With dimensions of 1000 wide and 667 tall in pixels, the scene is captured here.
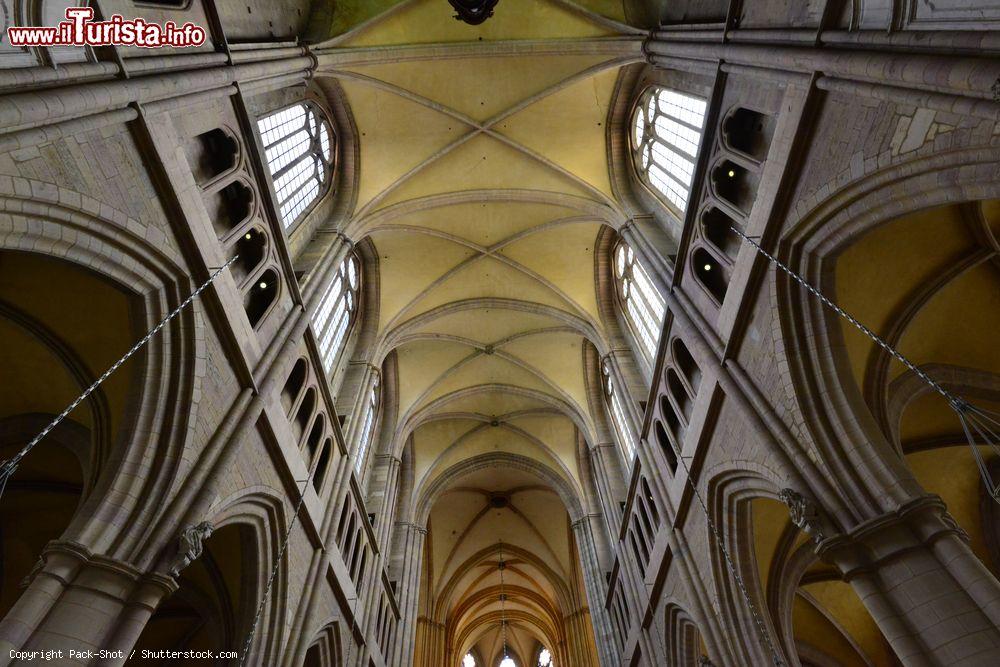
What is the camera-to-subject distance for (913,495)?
20.5 feet

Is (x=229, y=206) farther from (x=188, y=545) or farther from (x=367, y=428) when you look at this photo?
(x=367, y=428)

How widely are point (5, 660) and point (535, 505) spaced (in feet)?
86.4

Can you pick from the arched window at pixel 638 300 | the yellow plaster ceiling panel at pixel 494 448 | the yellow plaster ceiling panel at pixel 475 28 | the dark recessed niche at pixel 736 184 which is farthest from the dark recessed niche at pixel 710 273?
the yellow plaster ceiling panel at pixel 494 448

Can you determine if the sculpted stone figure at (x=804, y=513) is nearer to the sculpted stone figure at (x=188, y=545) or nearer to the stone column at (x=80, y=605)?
the sculpted stone figure at (x=188, y=545)

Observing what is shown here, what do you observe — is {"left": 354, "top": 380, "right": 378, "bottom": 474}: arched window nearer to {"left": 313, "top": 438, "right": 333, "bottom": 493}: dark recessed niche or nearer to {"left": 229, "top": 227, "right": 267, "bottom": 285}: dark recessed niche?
{"left": 313, "top": 438, "right": 333, "bottom": 493}: dark recessed niche

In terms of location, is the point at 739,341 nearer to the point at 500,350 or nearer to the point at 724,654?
the point at 724,654

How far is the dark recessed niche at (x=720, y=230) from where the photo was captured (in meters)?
10.3

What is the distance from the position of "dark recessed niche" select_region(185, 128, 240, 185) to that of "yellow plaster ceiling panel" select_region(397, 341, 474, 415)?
12640mm

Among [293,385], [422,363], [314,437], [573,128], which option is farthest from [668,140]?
[422,363]

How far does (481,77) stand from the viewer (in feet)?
51.5

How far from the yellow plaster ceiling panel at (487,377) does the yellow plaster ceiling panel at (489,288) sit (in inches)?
122

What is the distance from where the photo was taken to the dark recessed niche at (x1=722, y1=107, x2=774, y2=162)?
9.35 metres

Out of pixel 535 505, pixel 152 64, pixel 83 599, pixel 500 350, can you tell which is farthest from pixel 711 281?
pixel 535 505

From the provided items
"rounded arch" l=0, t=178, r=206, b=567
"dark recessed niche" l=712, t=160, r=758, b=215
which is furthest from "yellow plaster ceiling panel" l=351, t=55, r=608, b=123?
"rounded arch" l=0, t=178, r=206, b=567
